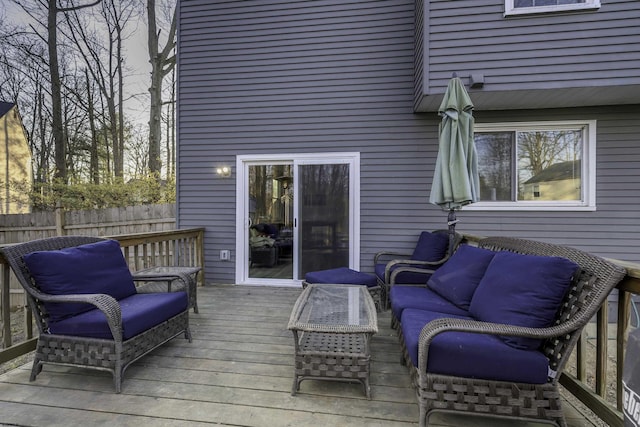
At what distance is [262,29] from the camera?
470cm

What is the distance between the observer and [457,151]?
2.83 metres

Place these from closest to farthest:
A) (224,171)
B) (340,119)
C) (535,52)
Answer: (535,52) → (340,119) → (224,171)

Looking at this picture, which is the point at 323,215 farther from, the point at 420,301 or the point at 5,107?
the point at 5,107

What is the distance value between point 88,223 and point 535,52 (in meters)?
8.02

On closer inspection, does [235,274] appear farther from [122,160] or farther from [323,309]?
[122,160]

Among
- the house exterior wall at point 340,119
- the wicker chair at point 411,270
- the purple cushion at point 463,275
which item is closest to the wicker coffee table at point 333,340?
the purple cushion at point 463,275

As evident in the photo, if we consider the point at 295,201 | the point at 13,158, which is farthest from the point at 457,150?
the point at 13,158

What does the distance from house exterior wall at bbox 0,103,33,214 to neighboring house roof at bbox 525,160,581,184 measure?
479 inches

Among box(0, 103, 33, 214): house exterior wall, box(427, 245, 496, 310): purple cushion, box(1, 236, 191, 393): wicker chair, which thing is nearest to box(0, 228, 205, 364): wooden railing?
box(1, 236, 191, 393): wicker chair

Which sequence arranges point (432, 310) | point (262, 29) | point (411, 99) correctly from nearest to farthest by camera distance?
point (432, 310) < point (411, 99) < point (262, 29)

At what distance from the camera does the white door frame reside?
4469mm

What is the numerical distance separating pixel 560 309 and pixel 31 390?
3253 millimetres

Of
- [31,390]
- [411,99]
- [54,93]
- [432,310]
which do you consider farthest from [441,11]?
[54,93]

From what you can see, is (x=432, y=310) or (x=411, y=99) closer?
(x=432, y=310)
